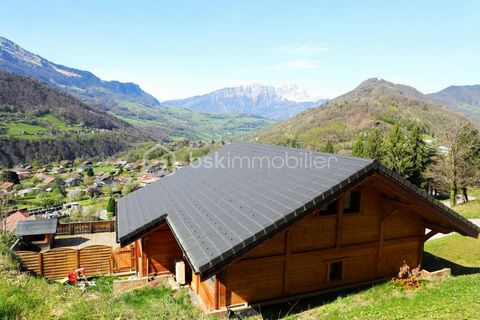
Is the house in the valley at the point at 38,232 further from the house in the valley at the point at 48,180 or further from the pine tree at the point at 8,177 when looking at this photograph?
the pine tree at the point at 8,177

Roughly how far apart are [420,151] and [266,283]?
56.4 metres

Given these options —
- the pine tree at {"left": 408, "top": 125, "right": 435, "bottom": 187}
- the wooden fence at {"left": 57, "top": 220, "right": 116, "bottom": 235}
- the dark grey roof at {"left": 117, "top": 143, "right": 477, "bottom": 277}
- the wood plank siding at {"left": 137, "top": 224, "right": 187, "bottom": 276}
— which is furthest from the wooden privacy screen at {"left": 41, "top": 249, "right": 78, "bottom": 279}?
the pine tree at {"left": 408, "top": 125, "right": 435, "bottom": 187}

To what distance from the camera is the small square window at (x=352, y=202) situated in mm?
12047

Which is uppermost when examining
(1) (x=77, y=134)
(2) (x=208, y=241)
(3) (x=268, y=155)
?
(3) (x=268, y=155)

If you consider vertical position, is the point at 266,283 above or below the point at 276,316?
above

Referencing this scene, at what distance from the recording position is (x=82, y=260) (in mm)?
16781

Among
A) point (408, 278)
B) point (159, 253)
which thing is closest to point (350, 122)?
point (408, 278)

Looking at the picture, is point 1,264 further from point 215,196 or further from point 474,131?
point 474,131

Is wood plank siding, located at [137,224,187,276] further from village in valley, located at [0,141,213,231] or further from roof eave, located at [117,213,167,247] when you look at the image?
village in valley, located at [0,141,213,231]

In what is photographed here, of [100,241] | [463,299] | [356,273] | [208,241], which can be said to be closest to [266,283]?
[208,241]

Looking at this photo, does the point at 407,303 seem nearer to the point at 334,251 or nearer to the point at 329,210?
the point at 334,251

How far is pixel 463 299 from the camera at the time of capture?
968 cm

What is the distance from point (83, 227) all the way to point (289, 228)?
2365 cm

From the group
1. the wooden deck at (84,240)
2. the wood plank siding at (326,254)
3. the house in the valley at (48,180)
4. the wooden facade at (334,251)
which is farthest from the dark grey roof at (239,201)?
the house in the valley at (48,180)
